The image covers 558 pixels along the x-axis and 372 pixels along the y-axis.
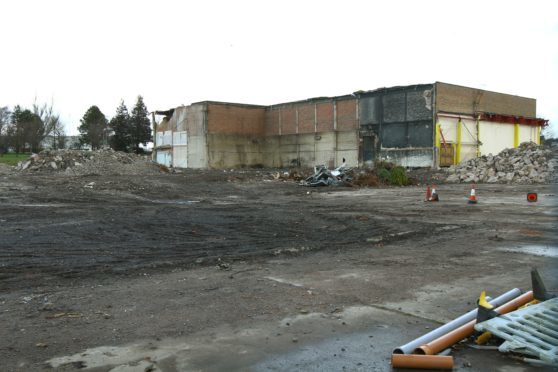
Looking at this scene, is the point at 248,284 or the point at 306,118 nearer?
the point at 248,284

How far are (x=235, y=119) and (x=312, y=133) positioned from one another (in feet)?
26.2

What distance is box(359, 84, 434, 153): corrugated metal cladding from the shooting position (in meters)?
36.0

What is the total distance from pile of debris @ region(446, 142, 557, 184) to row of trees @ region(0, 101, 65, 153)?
189ft

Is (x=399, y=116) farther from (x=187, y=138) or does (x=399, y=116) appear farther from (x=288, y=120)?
(x=187, y=138)

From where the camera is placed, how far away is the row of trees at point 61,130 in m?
66.8

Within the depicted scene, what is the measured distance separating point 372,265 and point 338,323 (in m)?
Result: 2.58

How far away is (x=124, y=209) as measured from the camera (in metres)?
14.0

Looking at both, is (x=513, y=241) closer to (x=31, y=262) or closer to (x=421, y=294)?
(x=421, y=294)

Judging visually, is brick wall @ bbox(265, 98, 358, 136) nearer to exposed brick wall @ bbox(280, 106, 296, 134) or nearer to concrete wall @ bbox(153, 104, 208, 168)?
exposed brick wall @ bbox(280, 106, 296, 134)

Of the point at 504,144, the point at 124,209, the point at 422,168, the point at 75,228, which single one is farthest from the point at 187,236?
the point at 504,144

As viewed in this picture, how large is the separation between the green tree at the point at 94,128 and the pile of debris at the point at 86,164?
42.7 metres

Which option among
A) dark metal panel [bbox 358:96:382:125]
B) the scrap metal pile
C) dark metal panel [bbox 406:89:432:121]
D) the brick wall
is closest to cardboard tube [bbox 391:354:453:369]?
the scrap metal pile

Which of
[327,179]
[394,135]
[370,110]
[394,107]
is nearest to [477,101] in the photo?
[394,107]

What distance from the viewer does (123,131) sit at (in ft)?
238
